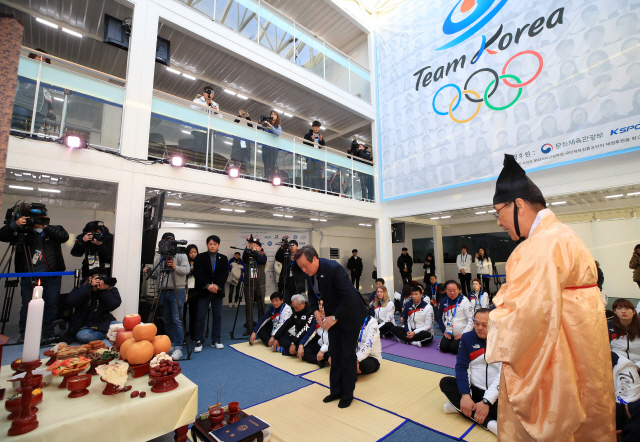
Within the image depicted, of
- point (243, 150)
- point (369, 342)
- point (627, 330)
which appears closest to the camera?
point (627, 330)

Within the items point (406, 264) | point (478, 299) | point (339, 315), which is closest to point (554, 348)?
point (339, 315)

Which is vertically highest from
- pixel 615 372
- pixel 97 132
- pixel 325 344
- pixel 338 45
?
pixel 338 45

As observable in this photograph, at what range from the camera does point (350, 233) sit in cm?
1227

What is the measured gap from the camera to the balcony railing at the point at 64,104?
3867 millimetres

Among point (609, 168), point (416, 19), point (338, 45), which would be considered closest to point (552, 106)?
point (609, 168)

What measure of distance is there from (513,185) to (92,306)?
4.46 m

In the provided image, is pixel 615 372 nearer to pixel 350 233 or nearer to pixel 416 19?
pixel 416 19

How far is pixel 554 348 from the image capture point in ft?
3.42

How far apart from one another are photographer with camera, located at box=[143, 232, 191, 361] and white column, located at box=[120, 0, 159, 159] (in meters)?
1.62

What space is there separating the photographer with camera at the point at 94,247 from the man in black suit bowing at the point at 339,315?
9.57 feet

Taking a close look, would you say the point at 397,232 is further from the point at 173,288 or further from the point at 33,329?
the point at 33,329

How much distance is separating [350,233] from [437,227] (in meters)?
3.37

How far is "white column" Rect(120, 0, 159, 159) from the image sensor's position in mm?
4688

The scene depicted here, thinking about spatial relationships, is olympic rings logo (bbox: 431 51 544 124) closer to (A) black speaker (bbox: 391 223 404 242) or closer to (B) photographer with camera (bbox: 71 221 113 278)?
(A) black speaker (bbox: 391 223 404 242)
